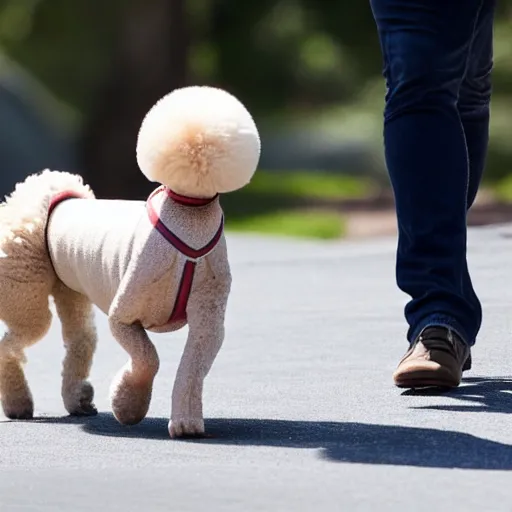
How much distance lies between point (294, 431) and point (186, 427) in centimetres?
28

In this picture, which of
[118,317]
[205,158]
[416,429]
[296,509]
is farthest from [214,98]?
[296,509]

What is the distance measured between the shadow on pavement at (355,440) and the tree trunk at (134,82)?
12802 millimetres

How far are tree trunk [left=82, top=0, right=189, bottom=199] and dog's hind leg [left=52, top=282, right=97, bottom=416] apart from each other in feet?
40.3

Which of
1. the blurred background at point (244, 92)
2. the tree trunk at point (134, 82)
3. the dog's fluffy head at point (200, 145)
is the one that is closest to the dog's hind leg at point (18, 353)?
the dog's fluffy head at point (200, 145)

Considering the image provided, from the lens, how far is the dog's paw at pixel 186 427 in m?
3.83

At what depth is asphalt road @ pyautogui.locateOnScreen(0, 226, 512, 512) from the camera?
10.4 ft

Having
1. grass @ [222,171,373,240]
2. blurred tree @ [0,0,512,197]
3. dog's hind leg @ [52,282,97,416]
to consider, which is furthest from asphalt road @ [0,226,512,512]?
blurred tree @ [0,0,512,197]

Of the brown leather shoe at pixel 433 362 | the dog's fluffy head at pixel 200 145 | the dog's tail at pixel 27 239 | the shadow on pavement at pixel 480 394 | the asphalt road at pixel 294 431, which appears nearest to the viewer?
the asphalt road at pixel 294 431

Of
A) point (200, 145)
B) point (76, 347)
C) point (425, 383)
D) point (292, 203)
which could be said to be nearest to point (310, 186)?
point (292, 203)

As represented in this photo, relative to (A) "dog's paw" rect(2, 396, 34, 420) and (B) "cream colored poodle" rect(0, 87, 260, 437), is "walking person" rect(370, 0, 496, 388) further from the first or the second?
(A) "dog's paw" rect(2, 396, 34, 420)

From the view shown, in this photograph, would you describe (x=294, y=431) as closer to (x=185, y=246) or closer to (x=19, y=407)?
(x=185, y=246)

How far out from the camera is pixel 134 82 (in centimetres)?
1734

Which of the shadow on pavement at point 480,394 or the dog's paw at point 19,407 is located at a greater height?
the shadow on pavement at point 480,394

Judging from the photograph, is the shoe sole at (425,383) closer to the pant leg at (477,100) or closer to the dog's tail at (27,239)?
the pant leg at (477,100)
